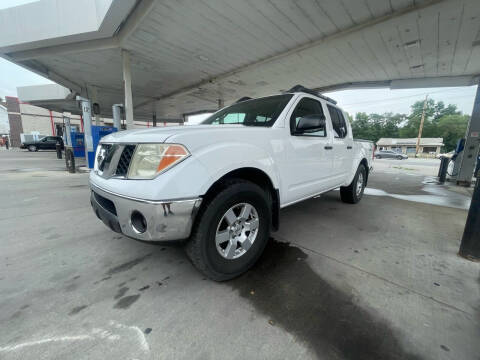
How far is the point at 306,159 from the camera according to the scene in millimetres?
2564

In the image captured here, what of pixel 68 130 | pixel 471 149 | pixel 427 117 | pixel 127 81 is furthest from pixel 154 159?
pixel 427 117

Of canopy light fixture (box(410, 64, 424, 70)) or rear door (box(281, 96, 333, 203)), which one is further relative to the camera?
canopy light fixture (box(410, 64, 424, 70))

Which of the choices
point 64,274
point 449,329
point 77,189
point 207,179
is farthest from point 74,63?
point 449,329

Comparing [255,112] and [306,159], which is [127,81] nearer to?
[255,112]

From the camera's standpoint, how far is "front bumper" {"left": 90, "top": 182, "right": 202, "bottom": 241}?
139cm

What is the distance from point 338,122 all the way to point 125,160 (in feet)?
11.0

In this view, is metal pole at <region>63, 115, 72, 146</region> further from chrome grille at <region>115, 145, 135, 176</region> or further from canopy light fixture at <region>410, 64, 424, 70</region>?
canopy light fixture at <region>410, 64, 424, 70</region>

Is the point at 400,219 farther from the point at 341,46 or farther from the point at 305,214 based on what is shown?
the point at 341,46

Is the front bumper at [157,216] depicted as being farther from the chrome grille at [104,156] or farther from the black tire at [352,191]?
the black tire at [352,191]

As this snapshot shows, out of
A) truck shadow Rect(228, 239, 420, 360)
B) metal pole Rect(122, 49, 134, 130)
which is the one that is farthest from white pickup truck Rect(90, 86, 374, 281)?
metal pole Rect(122, 49, 134, 130)

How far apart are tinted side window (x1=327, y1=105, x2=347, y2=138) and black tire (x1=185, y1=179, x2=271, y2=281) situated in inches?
84.1

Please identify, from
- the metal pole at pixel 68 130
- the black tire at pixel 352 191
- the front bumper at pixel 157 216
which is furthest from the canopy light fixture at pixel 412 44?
the metal pole at pixel 68 130

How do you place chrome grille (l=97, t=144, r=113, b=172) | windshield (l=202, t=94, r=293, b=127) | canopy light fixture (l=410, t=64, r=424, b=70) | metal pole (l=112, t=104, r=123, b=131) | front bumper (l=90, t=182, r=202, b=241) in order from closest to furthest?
front bumper (l=90, t=182, r=202, b=241) < chrome grille (l=97, t=144, r=113, b=172) < windshield (l=202, t=94, r=293, b=127) < canopy light fixture (l=410, t=64, r=424, b=70) < metal pole (l=112, t=104, r=123, b=131)

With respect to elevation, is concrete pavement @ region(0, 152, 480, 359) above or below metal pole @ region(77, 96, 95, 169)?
below
